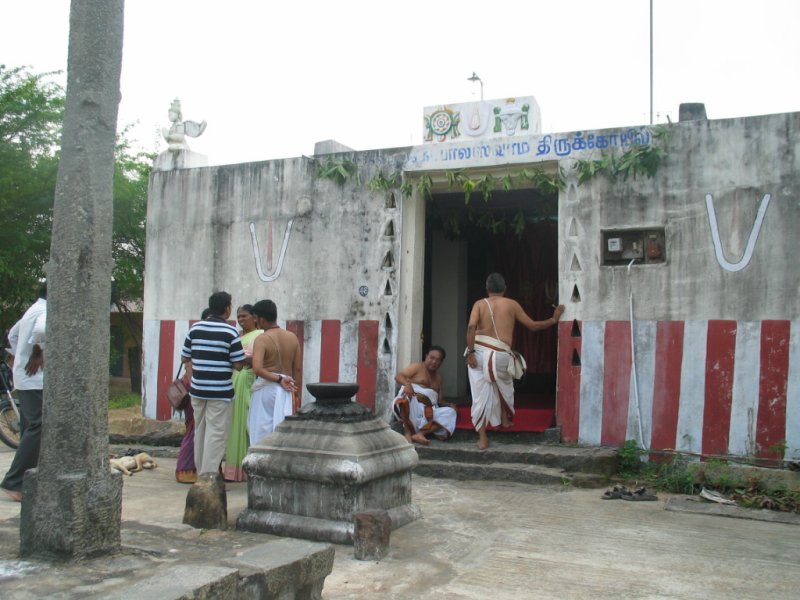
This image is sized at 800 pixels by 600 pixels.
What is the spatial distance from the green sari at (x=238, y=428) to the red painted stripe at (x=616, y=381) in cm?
358

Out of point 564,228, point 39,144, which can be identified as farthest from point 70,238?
point 39,144

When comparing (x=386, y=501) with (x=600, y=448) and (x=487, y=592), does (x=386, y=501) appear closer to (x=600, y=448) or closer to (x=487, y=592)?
(x=487, y=592)

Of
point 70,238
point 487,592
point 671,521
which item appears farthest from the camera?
point 671,521

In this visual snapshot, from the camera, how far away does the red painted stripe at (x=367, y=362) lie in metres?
9.11

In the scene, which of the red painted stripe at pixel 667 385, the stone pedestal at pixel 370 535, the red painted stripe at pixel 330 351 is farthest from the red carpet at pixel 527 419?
the stone pedestal at pixel 370 535

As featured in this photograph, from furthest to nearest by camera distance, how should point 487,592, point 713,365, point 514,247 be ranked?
point 514,247 → point 713,365 → point 487,592

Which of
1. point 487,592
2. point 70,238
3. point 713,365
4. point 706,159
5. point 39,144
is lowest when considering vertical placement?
point 487,592

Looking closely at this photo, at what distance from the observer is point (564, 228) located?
27.6ft

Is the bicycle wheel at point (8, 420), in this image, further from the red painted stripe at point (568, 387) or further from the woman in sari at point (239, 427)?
the red painted stripe at point (568, 387)

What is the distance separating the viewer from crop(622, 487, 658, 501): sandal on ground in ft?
22.1

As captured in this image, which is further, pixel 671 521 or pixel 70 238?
pixel 671 521

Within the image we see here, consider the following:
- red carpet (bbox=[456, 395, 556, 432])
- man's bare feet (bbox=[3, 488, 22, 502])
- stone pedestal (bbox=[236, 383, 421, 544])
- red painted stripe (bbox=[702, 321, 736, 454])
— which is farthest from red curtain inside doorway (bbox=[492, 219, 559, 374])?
man's bare feet (bbox=[3, 488, 22, 502])

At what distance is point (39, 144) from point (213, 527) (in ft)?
32.6

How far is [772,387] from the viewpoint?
7395 mm
